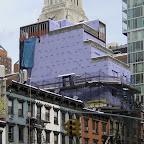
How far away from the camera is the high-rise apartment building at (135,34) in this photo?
12556 cm

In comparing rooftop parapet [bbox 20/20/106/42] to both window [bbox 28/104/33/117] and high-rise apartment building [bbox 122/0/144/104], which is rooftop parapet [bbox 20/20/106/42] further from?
window [bbox 28/104/33/117]

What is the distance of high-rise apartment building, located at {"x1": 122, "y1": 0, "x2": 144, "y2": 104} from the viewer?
125562 millimetres

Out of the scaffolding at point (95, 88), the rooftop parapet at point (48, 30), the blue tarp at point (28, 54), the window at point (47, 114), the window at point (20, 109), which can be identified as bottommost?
the window at point (47, 114)

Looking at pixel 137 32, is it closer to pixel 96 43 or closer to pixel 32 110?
pixel 96 43

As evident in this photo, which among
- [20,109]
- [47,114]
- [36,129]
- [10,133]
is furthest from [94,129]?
[10,133]

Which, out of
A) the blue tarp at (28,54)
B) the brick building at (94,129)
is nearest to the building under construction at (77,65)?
the blue tarp at (28,54)

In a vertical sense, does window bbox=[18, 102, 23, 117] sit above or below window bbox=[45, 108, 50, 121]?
above

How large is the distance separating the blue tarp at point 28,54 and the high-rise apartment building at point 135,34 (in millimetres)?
32536

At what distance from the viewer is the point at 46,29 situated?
101188 mm

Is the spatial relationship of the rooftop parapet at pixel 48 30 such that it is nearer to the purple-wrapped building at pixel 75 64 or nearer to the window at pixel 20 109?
the purple-wrapped building at pixel 75 64

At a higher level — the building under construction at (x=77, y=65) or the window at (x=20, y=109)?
the building under construction at (x=77, y=65)

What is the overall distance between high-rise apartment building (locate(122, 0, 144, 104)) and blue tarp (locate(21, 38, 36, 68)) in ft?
107

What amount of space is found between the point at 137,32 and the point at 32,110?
6826 cm

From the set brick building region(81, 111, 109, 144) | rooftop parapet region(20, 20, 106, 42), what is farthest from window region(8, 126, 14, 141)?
rooftop parapet region(20, 20, 106, 42)
